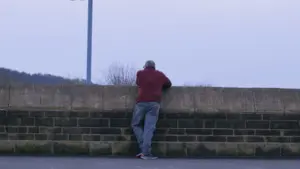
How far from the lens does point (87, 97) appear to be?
10695 millimetres

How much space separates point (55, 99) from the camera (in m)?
10.6

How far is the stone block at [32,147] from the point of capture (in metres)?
10.4

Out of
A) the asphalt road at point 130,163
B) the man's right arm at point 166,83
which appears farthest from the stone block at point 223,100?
the asphalt road at point 130,163

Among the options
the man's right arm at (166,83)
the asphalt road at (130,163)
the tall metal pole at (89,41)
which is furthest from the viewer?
the tall metal pole at (89,41)

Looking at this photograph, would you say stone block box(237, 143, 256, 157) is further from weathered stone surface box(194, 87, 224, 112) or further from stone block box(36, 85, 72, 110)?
stone block box(36, 85, 72, 110)

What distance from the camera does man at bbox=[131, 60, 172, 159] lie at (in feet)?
33.1

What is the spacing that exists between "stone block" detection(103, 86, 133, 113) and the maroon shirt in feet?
1.43

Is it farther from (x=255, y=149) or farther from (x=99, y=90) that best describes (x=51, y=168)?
(x=255, y=149)

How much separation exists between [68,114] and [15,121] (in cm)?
98

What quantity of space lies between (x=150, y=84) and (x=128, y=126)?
94 cm

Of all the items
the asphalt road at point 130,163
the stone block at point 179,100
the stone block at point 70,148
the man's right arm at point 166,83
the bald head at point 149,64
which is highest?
the bald head at point 149,64

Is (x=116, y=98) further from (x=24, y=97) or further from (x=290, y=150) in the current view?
(x=290, y=150)

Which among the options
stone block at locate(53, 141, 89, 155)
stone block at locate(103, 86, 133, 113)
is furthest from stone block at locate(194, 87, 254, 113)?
stone block at locate(53, 141, 89, 155)

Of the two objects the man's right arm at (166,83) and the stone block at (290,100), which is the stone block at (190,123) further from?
the stone block at (290,100)
